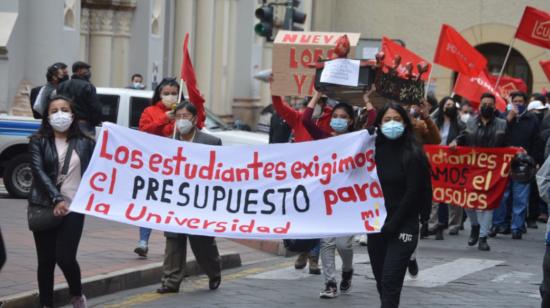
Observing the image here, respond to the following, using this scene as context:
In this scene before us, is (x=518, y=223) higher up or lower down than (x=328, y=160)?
lower down

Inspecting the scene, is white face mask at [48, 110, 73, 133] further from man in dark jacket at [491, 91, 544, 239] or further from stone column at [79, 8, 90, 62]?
stone column at [79, 8, 90, 62]

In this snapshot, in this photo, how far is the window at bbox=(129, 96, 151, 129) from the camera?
1805 cm

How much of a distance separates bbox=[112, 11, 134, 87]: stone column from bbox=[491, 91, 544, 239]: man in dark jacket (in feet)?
35.4

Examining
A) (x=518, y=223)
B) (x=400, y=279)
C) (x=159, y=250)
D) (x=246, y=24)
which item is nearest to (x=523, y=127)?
(x=518, y=223)

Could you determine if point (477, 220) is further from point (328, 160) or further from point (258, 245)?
point (328, 160)

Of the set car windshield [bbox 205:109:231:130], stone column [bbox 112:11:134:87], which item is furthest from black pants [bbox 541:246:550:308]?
stone column [bbox 112:11:134:87]

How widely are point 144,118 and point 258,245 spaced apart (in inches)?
125

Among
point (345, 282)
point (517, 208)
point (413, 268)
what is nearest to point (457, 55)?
point (517, 208)

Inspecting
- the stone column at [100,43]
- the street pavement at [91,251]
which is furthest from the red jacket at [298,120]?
the stone column at [100,43]

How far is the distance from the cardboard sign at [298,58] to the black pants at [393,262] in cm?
324

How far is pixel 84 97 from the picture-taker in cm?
1481

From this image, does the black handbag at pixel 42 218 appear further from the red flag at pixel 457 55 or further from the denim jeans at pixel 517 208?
the red flag at pixel 457 55

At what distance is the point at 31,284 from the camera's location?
10.1 metres

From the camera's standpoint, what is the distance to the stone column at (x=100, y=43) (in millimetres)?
25609
